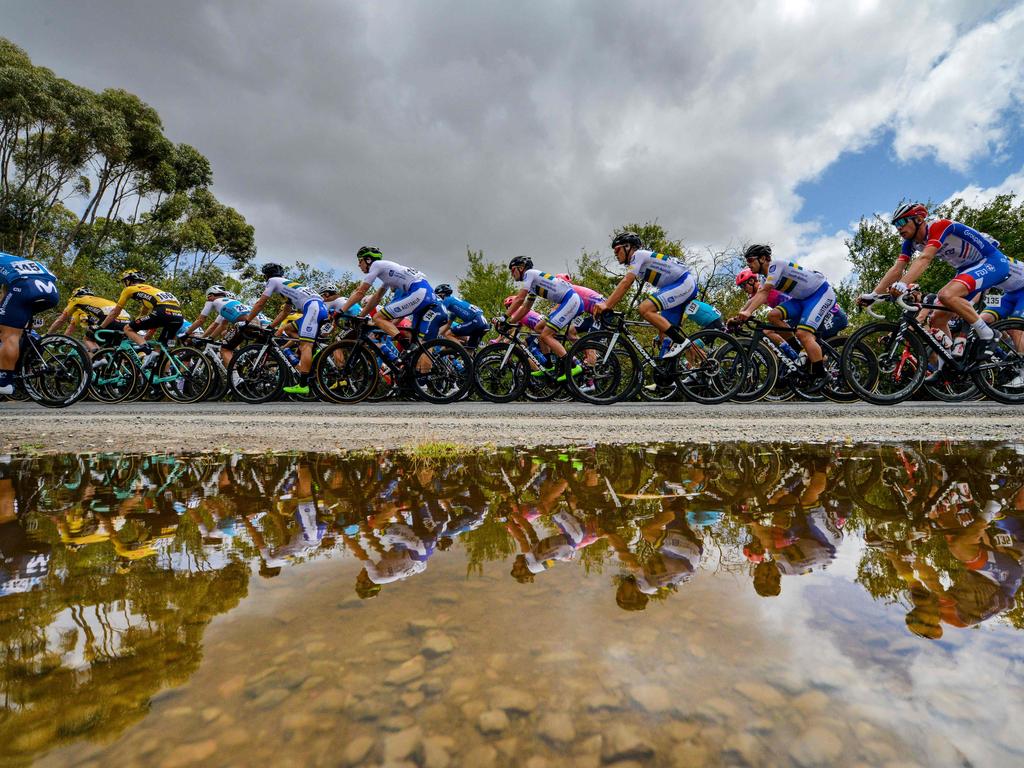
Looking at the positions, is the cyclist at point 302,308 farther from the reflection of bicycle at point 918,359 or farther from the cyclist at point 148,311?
the reflection of bicycle at point 918,359

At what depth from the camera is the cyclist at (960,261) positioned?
18.4 ft

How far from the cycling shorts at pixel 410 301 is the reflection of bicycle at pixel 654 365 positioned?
2.37m

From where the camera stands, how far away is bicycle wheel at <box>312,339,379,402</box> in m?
7.38

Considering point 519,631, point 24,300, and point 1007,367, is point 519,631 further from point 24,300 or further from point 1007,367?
point 24,300

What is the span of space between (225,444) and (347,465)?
1260 mm

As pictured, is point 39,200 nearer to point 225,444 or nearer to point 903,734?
point 225,444

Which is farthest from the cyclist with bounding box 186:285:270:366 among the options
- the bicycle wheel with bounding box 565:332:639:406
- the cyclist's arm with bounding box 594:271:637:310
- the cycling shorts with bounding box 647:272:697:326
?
the cycling shorts with bounding box 647:272:697:326

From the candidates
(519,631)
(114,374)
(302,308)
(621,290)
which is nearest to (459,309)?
(302,308)

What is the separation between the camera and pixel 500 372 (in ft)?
25.9

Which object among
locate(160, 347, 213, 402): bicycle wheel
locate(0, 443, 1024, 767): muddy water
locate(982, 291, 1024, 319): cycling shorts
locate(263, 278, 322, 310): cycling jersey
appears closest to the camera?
locate(0, 443, 1024, 767): muddy water

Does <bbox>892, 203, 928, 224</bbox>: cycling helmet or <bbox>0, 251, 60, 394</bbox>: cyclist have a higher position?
<bbox>892, 203, 928, 224</bbox>: cycling helmet

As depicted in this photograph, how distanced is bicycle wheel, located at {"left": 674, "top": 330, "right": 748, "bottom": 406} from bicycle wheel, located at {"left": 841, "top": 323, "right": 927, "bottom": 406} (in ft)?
4.01

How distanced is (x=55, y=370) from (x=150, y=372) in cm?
125

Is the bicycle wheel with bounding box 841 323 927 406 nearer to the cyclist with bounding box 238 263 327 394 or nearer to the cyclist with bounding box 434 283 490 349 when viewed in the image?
the cyclist with bounding box 434 283 490 349
